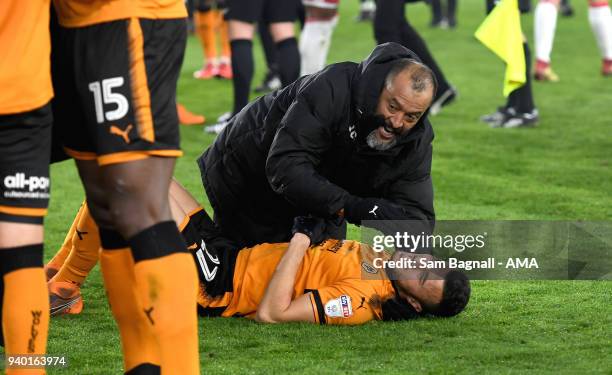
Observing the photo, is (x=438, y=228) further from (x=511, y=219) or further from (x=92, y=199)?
(x=92, y=199)

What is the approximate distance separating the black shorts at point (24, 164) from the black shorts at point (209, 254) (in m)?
1.41

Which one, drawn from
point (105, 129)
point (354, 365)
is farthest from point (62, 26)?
point (354, 365)

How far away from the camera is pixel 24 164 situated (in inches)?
119

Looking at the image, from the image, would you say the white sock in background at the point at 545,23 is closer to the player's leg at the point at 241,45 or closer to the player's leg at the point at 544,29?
the player's leg at the point at 544,29

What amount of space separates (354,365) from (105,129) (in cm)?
122

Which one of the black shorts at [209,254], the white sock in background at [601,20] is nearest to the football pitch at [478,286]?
the black shorts at [209,254]

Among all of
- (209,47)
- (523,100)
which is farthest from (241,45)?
(209,47)

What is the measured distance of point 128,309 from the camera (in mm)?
3316

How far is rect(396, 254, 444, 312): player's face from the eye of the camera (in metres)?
4.21

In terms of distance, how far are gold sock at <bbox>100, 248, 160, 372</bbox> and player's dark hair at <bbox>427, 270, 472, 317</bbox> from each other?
131 centimetres

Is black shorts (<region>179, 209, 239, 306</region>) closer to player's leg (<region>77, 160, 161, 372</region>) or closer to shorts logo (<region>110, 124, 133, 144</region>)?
player's leg (<region>77, 160, 161, 372</region>)

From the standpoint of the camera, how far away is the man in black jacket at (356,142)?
409 centimetres

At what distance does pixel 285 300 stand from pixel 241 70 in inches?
172

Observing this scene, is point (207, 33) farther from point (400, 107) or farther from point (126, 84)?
point (126, 84)
